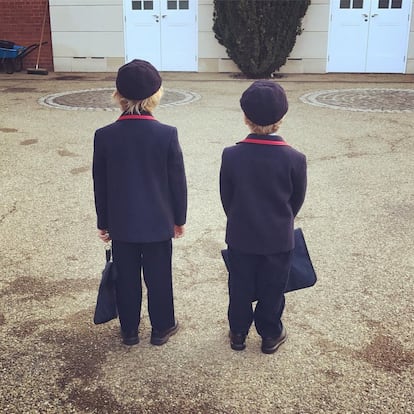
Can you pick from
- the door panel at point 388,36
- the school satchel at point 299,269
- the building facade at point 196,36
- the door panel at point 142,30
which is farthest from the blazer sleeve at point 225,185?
the door panel at point 388,36

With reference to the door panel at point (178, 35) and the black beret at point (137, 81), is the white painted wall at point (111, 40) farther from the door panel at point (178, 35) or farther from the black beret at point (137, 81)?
the black beret at point (137, 81)

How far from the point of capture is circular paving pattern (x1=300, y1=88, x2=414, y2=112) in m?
9.20

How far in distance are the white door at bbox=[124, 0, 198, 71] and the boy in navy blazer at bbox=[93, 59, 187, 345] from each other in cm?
1145

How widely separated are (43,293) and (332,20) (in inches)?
447

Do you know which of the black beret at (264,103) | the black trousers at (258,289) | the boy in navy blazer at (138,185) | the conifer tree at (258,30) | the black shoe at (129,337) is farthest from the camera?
the conifer tree at (258,30)

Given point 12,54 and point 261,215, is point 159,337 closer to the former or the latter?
point 261,215

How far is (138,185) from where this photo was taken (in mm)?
2719

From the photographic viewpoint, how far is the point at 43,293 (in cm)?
354

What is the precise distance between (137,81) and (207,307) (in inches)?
56.3

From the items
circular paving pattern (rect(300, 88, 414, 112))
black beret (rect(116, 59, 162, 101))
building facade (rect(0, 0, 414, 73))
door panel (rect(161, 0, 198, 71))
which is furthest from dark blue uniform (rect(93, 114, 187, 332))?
door panel (rect(161, 0, 198, 71))

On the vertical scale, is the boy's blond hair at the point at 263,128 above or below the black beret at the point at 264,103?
below

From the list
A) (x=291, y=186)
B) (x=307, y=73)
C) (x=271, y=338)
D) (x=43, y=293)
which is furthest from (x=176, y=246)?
(x=307, y=73)

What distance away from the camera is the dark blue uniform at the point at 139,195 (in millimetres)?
2684

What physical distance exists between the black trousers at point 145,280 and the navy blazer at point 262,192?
1.24 ft
